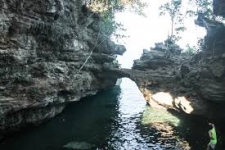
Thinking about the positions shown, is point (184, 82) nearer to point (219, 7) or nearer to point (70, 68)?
point (219, 7)

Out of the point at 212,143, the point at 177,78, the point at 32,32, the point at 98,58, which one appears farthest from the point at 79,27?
the point at 212,143

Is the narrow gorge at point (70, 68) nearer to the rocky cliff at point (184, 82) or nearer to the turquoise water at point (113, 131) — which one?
the rocky cliff at point (184, 82)

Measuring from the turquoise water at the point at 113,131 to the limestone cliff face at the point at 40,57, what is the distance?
260cm

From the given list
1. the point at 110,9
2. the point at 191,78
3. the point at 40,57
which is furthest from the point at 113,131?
the point at 110,9

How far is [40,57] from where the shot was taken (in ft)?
126

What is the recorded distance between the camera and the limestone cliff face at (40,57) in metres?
32.7

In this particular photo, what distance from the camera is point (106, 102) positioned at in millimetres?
58875

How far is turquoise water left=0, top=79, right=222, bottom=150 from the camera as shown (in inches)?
1310

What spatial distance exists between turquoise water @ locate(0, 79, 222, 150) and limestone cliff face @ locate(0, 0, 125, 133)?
2.60m

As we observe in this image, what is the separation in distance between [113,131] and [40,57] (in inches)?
533

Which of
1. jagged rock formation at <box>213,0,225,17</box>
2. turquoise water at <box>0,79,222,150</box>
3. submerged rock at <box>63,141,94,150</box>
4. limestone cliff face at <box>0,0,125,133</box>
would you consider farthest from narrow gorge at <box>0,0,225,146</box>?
submerged rock at <box>63,141,94,150</box>

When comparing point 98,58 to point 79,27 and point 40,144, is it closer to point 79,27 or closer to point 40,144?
point 79,27

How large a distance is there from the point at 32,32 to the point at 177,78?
25247 mm

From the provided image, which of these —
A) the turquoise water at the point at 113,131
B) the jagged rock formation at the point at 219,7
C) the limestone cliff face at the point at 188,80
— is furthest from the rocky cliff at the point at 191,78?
the jagged rock formation at the point at 219,7
